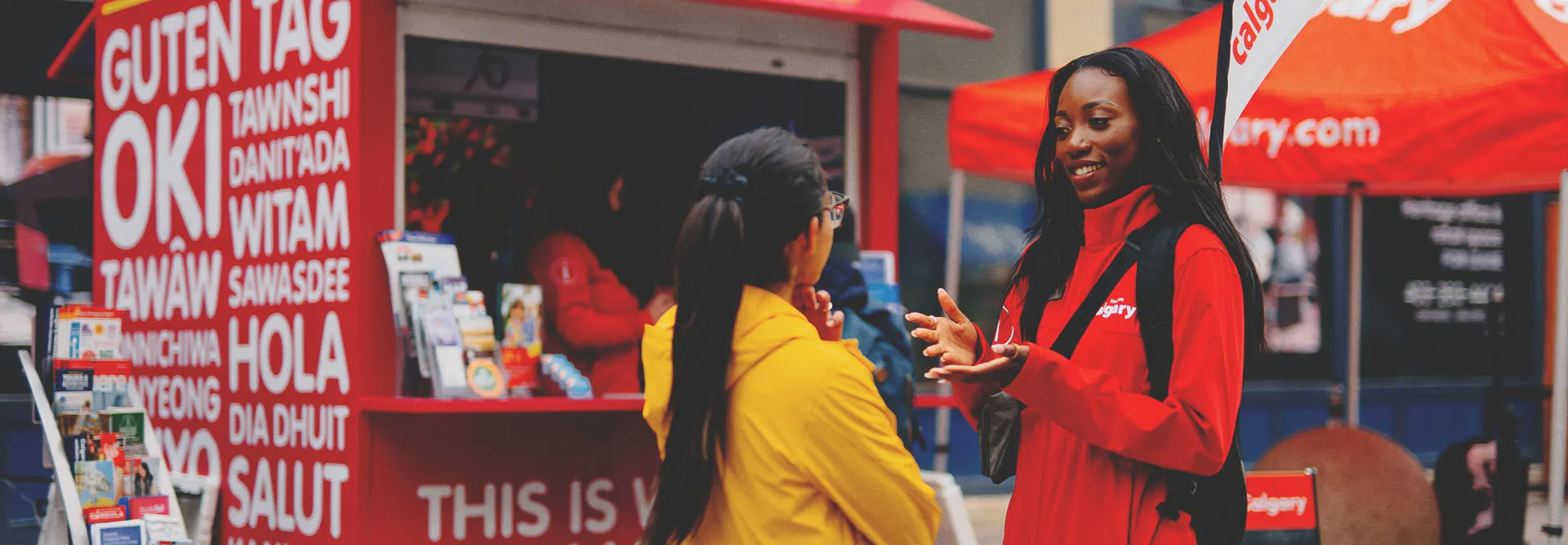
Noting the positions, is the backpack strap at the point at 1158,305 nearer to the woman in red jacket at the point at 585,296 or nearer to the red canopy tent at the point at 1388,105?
the woman in red jacket at the point at 585,296

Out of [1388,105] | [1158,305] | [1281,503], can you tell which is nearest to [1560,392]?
[1388,105]

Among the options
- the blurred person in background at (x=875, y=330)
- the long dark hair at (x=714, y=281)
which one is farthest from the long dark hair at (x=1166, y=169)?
the blurred person in background at (x=875, y=330)

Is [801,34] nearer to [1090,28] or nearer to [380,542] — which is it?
[380,542]

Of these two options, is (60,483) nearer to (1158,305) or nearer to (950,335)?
(950,335)

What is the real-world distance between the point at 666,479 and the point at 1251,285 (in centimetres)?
102

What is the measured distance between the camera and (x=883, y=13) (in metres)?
5.86

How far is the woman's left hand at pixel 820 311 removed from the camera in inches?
111

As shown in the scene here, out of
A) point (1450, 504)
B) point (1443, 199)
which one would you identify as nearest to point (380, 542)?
point (1450, 504)

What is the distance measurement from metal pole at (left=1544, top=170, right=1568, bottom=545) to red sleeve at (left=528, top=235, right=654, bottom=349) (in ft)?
12.2

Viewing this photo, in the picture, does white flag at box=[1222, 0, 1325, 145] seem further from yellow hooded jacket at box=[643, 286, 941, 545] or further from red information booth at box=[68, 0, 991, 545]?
red information booth at box=[68, 0, 991, 545]

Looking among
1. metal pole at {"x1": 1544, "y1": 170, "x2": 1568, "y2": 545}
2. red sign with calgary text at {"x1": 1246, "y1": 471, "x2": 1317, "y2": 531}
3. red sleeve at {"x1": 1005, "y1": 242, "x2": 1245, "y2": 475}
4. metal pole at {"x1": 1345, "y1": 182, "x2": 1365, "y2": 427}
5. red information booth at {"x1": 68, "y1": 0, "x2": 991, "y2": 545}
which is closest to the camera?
red sleeve at {"x1": 1005, "y1": 242, "x2": 1245, "y2": 475}

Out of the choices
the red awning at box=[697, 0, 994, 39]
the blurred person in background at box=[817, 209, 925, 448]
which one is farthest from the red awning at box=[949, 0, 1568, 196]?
the blurred person in background at box=[817, 209, 925, 448]

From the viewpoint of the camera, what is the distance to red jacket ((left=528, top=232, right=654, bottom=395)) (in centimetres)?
612

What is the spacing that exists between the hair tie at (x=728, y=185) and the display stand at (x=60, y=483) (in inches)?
118
